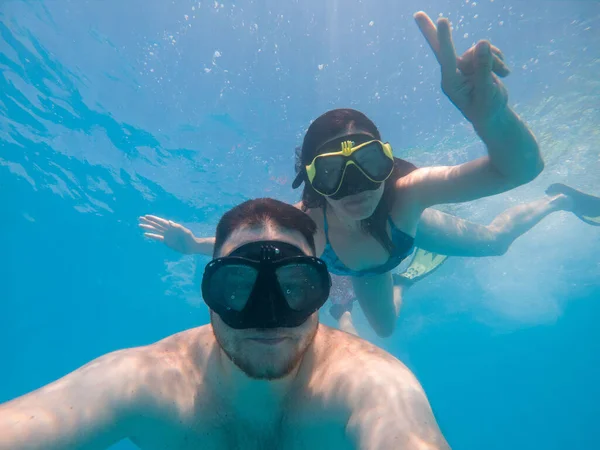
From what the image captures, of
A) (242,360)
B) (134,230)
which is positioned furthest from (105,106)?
(242,360)

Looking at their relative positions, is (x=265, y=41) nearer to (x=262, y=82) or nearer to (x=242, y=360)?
(x=262, y=82)

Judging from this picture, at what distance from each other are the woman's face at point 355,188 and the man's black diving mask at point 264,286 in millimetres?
1862

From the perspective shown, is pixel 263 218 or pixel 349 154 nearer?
pixel 263 218

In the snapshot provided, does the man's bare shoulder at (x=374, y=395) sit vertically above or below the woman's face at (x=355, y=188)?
below

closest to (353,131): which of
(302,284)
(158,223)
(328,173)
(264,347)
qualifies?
(328,173)

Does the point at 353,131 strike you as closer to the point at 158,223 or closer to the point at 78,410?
the point at 78,410

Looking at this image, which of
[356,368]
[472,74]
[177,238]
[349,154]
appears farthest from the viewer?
[177,238]

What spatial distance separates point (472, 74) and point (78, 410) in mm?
4119

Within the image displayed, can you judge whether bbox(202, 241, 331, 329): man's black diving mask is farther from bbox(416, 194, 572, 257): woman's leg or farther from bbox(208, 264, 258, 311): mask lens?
bbox(416, 194, 572, 257): woman's leg

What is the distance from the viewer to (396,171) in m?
5.16

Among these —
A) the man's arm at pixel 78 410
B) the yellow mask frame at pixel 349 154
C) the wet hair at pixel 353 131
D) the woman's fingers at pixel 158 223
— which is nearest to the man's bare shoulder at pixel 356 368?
the man's arm at pixel 78 410

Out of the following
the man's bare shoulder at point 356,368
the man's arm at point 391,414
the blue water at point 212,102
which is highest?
the blue water at point 212,102

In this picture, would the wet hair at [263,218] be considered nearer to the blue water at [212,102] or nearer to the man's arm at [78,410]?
the man's arm at [78,410]

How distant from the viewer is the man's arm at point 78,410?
6.89 feet
